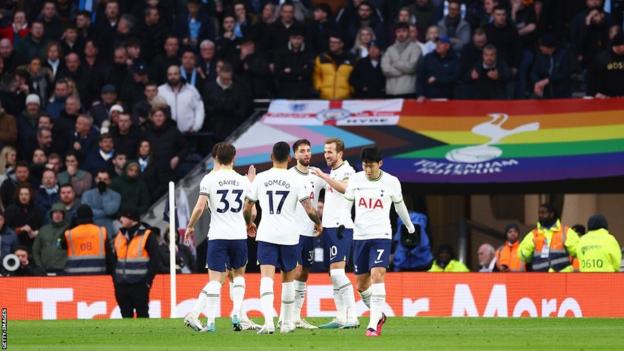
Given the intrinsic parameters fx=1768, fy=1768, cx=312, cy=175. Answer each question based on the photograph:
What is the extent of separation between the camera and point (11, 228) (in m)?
30.8

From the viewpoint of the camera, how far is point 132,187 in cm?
3166

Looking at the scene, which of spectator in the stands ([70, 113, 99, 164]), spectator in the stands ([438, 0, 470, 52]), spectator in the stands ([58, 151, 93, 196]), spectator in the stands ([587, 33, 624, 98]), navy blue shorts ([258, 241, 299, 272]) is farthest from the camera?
spectator in the stands ([438, 0, 470, 52])

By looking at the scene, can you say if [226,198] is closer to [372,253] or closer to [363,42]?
[372,253]

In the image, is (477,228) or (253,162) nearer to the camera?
(253,162)

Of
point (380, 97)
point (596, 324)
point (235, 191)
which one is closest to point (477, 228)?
point (380, 97)

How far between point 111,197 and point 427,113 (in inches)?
236

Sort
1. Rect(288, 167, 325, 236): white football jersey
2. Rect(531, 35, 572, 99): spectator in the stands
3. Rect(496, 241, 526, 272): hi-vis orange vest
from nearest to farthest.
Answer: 1. Rect(288, 167, 325, 236): white football jersey
2. Rect(496, 241, 526, 272): hi-vis orange vest
3. Rect(531, 35, 572, 99): spectator in the stands

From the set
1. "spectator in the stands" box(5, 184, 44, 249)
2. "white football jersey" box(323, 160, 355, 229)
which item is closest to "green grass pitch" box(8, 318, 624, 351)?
"white football jersey" box(323, 160, 355, 229)

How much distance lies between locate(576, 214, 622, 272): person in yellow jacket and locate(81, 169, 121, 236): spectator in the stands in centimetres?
832

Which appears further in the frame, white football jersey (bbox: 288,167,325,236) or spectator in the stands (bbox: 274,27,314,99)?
spectator in the stands (bbox: 274,27,314,99)

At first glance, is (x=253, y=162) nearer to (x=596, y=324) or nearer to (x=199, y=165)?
(x=199, y=165)

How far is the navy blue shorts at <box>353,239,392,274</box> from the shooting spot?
21.3 m

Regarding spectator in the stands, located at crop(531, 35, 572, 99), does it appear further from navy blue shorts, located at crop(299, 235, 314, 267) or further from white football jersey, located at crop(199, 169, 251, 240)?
white football jersey, located at crop(199, 169, 251, 240)

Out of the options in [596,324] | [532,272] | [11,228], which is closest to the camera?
[596,324]
